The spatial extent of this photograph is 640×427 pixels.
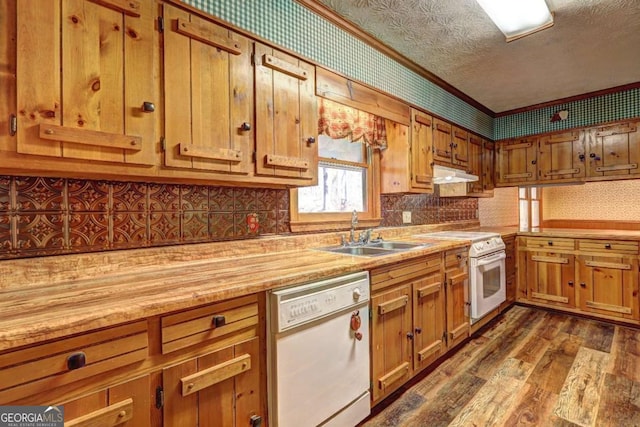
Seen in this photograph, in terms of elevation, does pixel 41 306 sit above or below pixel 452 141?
below

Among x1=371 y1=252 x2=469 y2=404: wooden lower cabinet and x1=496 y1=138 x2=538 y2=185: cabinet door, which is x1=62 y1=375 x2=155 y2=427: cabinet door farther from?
x1=496 y1=138 x2=538 y2=185: cabinet door

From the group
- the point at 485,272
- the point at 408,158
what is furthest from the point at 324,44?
the point at 485,272

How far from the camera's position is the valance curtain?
2.13m

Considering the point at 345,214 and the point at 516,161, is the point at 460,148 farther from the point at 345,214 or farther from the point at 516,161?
the point at 345,214

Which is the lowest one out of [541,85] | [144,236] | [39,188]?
[144,236]

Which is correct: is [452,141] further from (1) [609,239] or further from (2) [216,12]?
(2) [216,12]

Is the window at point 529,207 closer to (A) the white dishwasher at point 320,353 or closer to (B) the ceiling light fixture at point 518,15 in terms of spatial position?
(B) the ceiling light fixture at point 518,15

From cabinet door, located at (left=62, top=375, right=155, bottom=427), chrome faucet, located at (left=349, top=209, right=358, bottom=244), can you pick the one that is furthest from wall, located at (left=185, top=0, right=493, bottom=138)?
cabinet door, located at (left=62, top=375, right=155, bottom=427)

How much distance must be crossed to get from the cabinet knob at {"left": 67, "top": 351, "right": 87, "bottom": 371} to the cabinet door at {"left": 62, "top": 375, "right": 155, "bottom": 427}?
100 millimetres

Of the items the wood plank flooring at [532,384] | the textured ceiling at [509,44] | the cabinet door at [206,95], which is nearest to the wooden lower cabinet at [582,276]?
the wood plank flooring at [532,384]

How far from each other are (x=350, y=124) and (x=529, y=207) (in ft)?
13.1

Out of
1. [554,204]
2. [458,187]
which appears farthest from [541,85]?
[554,204]

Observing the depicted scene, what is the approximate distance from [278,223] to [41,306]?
1.27m

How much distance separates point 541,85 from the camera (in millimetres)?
3232
